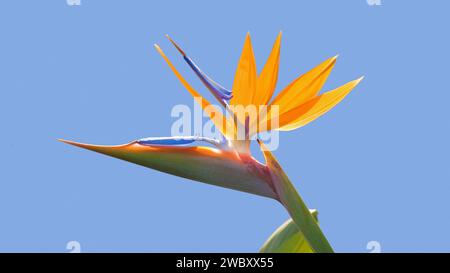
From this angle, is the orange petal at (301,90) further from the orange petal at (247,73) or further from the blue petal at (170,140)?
the blue petal at (170,140)

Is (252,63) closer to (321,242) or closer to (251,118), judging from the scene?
(251,118)

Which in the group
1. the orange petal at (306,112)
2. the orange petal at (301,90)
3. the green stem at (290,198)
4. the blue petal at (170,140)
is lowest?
the green stem at (290,198)

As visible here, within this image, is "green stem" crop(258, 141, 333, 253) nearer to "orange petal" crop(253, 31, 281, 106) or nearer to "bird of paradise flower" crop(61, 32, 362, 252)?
"bird of paradise flower" crop(61, 32, 362, 252)

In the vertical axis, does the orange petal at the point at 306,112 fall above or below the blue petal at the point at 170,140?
above

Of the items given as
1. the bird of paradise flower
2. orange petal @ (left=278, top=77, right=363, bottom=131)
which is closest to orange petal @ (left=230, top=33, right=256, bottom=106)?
the bird of paradise flower

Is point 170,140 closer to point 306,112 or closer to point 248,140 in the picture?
point 248,140

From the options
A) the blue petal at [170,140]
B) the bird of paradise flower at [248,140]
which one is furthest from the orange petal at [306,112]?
the blue petal at [170,140]

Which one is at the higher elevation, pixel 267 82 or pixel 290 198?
pixel 267 82

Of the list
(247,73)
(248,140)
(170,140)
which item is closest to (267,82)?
(247,73)
